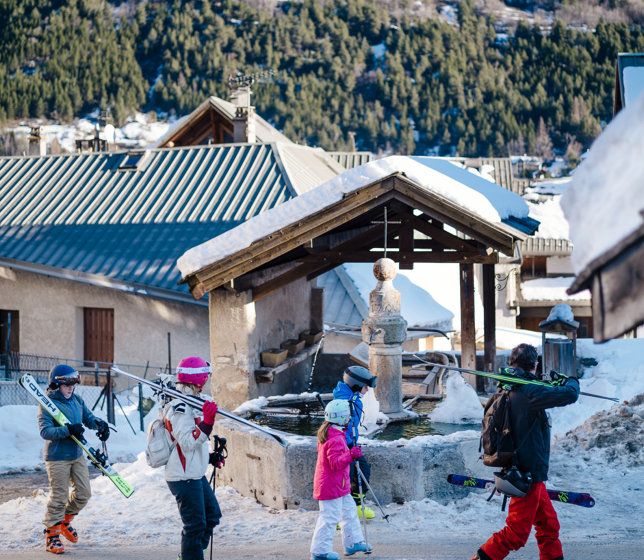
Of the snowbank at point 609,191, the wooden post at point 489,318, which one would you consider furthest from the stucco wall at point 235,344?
the snowbank at point 609,191

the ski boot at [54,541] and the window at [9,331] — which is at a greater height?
the window at [9,331]

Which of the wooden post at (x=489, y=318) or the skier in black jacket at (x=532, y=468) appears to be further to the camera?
the wooden post at (x=489, y=318)

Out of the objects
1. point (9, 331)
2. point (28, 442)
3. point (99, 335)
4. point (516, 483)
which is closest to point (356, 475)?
point (516, 483)

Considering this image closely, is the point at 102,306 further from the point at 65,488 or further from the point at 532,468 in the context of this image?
the point at 532,468

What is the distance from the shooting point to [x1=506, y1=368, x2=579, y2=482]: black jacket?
5.28m

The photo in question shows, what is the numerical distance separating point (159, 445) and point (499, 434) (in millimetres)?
2496

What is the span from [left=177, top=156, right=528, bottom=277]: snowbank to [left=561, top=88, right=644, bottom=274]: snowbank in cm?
615

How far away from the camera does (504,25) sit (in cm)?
13225

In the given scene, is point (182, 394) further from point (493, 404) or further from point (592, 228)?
point (592, 228)

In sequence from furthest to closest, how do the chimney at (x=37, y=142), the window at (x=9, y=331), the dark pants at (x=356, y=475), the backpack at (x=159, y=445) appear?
1. the chimney at (x=37, y=142)
2. the window at (x=9, y=331)
3. the dark pants at (x=356, y=475)
4. the backpack at (x=159, y=445)

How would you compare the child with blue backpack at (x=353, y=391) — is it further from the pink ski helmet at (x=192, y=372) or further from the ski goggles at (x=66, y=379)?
the ski goggles at (x=66, y=379)

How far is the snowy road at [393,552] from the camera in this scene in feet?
20.7

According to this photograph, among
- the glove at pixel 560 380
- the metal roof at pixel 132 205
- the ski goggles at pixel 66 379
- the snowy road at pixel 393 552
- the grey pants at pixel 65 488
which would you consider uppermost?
the metal roof at pixel 132 205

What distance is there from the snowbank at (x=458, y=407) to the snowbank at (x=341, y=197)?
6.83ft
